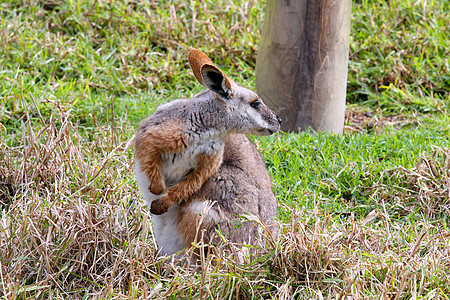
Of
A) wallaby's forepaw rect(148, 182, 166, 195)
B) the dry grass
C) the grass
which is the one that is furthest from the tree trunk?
wallaby's forepaw rect(148, 182, 166, 195)

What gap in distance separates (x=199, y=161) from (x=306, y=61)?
239 cm

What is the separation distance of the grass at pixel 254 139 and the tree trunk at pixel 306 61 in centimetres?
33

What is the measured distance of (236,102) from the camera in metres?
4.17

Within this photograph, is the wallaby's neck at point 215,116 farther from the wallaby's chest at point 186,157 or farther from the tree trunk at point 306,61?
the tree trunk at point 306,61

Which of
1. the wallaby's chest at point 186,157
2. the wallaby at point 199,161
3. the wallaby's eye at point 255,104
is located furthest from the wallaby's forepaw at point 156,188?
the wallaby's eye at point 255,104

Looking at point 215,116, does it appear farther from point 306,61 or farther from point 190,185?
point 306,61

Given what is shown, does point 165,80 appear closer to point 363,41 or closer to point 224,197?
point 363,41

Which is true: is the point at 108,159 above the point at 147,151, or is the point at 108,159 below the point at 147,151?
below

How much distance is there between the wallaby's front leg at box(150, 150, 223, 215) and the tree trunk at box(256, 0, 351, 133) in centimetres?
226

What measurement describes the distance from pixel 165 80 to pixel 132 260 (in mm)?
3716

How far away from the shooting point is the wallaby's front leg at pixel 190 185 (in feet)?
12.7

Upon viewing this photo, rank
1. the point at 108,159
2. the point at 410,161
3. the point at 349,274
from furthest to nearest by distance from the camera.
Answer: the point at 410,161 → the point at 108,159 → the point at 349,274

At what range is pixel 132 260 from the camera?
12.1 ft

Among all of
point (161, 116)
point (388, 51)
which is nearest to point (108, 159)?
point (161, 116)
